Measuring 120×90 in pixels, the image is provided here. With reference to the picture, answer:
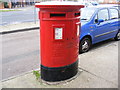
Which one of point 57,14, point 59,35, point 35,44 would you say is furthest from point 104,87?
point 35,44

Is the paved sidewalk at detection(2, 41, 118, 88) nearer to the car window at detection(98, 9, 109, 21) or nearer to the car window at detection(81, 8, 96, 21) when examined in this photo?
the car window at detection(81, 8, 96, 21)

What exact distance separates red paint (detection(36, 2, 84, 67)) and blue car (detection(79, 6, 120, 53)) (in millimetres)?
2090

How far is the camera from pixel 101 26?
19.4 ft

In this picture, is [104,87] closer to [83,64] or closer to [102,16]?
[83,64]

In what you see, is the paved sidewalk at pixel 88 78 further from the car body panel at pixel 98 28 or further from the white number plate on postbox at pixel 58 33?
the car body panel at pixel 98 28

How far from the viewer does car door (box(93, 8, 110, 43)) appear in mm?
5793

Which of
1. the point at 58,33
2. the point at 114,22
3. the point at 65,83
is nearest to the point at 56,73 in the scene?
the point at 65,83

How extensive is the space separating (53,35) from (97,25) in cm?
314

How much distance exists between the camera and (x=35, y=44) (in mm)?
6801

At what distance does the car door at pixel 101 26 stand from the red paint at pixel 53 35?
2.61 m

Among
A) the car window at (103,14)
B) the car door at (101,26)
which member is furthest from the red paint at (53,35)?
the car window at (103,14)

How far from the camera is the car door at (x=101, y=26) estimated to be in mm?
5793

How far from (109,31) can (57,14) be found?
3987 mm

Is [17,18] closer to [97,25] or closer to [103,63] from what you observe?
[97,25]
